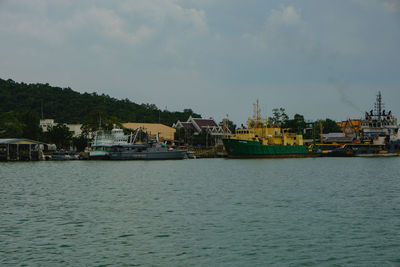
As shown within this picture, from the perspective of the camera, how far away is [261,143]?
94.9m

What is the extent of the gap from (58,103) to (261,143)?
73308 mm

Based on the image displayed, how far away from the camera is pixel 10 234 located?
56.3 ft

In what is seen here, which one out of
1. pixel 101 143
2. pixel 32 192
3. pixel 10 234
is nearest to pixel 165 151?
pixel 101 143

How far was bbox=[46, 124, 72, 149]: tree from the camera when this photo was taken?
102 meters

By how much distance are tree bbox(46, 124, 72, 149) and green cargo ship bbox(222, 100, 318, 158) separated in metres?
37.1

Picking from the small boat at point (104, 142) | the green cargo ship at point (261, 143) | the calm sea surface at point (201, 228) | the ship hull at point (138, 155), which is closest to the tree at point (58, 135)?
the small boat at point (104, 142)

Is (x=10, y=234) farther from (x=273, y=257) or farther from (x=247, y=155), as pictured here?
(x=247, y=155)

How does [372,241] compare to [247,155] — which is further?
[247,155]

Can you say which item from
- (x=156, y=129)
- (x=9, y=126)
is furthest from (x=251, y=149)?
(x=9, y=126)

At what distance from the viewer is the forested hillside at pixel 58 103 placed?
132 m

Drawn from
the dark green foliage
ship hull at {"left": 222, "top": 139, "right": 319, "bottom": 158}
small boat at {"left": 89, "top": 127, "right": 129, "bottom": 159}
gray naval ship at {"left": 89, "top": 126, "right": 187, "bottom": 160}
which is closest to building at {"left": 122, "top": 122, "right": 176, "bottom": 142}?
the dark green foliage

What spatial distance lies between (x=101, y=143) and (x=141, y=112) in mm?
71574

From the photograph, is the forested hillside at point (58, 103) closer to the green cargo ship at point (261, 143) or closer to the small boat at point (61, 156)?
the small boat at point (61, 156)

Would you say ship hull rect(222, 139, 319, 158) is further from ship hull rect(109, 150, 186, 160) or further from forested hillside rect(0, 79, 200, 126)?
forested hillside rect(0, 79, 200, 126)
